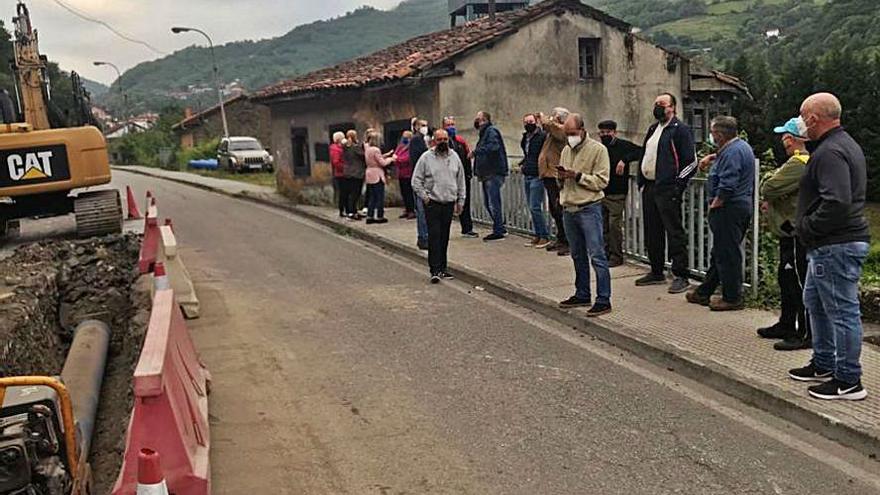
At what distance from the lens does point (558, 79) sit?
59.7 ft

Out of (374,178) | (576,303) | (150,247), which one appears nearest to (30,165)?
(150,247)

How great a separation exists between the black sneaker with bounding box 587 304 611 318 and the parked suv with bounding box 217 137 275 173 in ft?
97.5

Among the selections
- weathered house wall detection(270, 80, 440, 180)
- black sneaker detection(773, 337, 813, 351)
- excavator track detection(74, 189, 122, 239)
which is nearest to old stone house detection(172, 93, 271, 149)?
weathered house wall detection(270, 80, 440, 180)

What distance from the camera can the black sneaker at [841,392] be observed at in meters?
5.07

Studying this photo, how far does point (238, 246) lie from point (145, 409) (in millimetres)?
9387

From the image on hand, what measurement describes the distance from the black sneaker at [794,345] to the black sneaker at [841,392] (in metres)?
0.95

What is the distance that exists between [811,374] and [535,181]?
6037mm

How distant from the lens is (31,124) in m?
13.3

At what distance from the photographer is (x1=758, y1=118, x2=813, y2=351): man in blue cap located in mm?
6027

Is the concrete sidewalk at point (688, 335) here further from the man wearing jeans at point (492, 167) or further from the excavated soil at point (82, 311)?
the excavated soil at point (82, 311)

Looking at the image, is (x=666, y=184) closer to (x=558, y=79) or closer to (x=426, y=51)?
(x=558, y=79)

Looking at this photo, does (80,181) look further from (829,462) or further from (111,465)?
(829,462)

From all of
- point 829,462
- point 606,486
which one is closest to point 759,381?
point 829,462

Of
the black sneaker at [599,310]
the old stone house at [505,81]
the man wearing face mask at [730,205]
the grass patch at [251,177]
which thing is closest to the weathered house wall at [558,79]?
the old stone house at [505,81]
